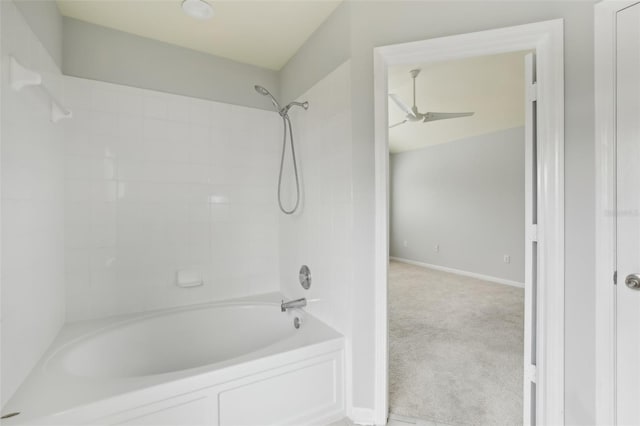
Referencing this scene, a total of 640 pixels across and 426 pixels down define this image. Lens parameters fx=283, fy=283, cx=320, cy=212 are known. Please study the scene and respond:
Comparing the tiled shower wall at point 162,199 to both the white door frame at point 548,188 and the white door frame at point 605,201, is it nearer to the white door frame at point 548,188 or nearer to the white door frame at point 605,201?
the white door frame at point 548,188

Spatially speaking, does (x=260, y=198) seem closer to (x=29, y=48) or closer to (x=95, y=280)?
(x=95, y=280)

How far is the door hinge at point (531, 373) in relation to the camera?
1347 millimetres

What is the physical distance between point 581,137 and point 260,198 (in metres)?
2.06

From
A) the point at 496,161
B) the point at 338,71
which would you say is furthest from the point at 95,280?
the point at 496,161

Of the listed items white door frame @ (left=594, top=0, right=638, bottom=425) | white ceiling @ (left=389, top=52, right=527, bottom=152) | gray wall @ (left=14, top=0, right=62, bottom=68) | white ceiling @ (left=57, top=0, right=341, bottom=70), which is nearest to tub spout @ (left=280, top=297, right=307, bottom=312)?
white door frame @ (left=594, top=0, right=638, bottom=425)

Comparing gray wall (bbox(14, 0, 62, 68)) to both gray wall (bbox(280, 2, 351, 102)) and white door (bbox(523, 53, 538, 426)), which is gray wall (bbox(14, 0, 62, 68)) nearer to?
gray wall (bbox(280, 2, 351, 102))

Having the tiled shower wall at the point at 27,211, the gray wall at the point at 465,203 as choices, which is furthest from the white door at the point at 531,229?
the gray wall at the point at 465,203

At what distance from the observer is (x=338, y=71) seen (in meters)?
1.71

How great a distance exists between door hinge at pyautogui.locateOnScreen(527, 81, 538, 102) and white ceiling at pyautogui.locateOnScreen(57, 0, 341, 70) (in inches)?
45.2

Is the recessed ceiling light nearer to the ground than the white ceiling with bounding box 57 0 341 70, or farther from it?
nearer to the ground

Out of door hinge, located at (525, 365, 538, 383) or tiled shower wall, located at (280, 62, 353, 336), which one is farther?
tiled shower wall, located at (280, 62, 353, 336)

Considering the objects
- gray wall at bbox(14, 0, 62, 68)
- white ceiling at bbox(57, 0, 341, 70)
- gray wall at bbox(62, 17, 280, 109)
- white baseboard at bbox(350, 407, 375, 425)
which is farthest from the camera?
gray wall at bbox(62, 17, 280, 109)

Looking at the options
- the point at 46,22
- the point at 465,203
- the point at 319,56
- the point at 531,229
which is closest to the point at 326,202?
the point at 319,56

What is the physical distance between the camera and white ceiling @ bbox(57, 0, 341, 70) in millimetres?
1699
